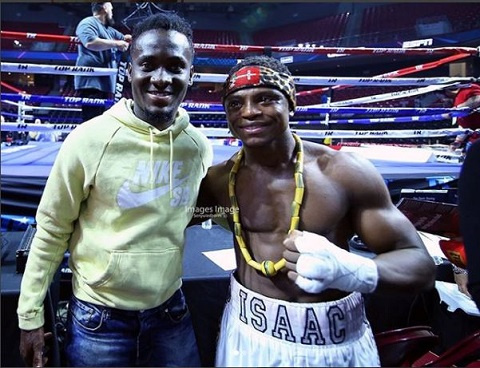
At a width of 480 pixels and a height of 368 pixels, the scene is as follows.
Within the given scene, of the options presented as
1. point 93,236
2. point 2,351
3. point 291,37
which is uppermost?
point 291,37

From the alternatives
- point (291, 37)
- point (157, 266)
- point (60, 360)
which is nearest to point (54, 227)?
point (157, 266)

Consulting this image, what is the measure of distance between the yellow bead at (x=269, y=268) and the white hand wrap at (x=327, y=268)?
0.12 metres

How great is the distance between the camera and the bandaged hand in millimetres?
593

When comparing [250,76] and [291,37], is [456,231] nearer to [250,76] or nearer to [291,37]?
[250,76]

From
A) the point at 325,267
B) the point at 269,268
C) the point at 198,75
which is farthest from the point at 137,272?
the point at 198,75

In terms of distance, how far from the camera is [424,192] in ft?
5.27

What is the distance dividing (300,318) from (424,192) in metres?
1.09

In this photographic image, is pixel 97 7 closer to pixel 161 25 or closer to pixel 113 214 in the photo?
pixel 161 25

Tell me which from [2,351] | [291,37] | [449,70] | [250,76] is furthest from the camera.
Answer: [291,37]

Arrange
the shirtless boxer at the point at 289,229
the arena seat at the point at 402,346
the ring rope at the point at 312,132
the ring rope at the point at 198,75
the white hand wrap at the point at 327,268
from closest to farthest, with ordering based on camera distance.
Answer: the white hand wrap at the point at 327,268
the shirtless boxer at the point at 289,229
the arena seat at the point at 402,346
the ring rope at the point at 198,75
the ring rope at the point at 312,132

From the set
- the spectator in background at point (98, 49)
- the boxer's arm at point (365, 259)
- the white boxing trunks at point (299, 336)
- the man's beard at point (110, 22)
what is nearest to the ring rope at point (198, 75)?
the spectator in background at point (98, 49)

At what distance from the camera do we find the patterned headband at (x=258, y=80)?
0.73 metres

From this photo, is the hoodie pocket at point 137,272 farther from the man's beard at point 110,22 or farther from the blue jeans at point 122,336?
the man's beard at point 110,22

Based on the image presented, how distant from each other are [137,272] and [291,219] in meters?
0.32
